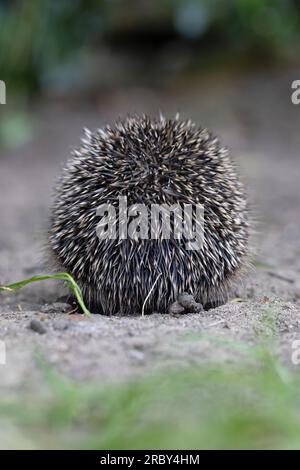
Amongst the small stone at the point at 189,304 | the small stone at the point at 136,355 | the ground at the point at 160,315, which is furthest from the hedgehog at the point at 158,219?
the small stone at the point at 136,355

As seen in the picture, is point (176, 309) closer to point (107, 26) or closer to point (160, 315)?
point (160, 315)

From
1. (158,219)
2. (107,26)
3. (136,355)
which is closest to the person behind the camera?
(136,355)

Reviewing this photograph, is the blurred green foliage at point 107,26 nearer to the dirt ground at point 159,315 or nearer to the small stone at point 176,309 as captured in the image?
the dirt ground at point 159,315

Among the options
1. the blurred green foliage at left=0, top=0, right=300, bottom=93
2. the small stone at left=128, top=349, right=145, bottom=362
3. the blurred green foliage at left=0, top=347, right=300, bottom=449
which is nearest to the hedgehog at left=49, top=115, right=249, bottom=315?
the small stone at left=128, top=349, right=145, bottom=362

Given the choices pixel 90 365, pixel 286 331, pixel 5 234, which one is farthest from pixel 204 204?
pixel 5 234

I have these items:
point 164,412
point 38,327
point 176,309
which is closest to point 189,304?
point 176,309

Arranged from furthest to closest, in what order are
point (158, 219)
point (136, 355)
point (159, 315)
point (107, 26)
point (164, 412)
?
point (107, 26) < point (159, 315) < point (158, 219) < point (136, 355) < point (164, 412)
